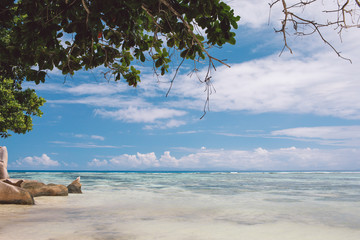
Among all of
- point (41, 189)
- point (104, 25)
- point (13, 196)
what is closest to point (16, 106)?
point (41, 189)

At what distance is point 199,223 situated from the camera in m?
6.67

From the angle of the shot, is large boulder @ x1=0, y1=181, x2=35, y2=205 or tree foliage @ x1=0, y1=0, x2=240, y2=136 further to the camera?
large boulder @ x1=0, y1=181, x2=35, y2=205

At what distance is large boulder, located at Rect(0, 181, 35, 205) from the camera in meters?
7.97

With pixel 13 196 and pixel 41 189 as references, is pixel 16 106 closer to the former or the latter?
pixel 41 189

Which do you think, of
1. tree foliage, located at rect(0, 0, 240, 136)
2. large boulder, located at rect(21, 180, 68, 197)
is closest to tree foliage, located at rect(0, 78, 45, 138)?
large boulder, located at rect(21, 180, 68, 197)

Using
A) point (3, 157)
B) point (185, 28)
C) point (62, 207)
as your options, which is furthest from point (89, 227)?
point (3, 157)

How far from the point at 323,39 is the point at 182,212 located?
6087 millimetres

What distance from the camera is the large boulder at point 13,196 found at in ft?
26.1

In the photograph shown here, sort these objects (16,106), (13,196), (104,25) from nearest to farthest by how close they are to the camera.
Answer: (104,25), (13,196), (16,106)

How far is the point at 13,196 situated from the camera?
8.04m

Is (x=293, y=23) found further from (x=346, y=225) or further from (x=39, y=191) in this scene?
(x=39, y=191)

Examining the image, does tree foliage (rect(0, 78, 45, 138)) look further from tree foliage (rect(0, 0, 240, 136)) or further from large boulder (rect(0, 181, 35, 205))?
tree foliage (rect(0, 0, 240, 136))

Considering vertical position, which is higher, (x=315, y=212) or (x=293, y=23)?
(x=293, y=23)

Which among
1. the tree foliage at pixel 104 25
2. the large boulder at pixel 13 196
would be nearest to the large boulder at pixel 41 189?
the large boulder at pixel 13 196
